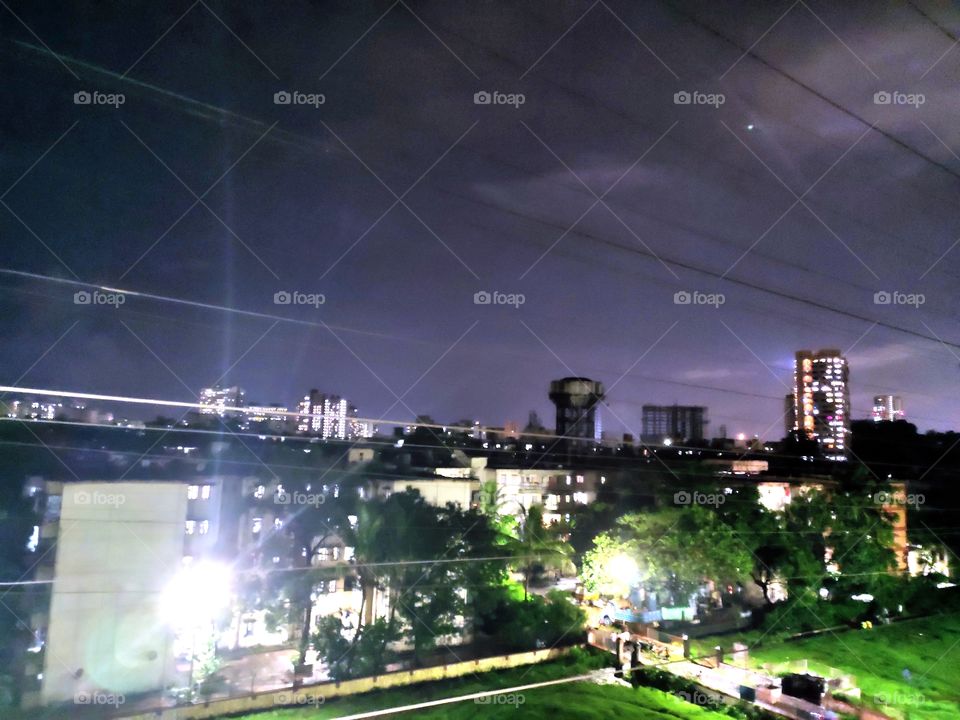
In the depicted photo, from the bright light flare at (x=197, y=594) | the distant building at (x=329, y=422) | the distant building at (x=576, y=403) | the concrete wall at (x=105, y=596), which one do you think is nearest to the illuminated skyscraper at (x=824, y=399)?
the distant building at (x=576, y=403)

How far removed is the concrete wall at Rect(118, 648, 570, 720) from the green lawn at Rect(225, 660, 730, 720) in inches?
3.4

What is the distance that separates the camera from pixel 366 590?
6691mm

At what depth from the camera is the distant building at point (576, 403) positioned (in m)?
9.33

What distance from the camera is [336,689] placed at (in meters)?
6.05

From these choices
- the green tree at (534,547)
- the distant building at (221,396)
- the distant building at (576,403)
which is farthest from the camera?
the distant building at (576,403)

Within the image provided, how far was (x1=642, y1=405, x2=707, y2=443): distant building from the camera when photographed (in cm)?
1233

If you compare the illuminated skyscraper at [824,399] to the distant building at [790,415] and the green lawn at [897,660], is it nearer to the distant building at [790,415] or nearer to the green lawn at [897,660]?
the distant building at [790,415]

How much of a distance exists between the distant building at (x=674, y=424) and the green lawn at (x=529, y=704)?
6697 mm

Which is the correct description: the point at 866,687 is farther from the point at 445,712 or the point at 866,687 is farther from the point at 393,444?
the point at 393,444

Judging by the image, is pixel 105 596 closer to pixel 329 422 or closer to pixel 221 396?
pixel 221 396

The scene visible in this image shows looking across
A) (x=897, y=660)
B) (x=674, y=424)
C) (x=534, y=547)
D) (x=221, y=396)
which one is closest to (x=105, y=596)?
(x=221, y=396)

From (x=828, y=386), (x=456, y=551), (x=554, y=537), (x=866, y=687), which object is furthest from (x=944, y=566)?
(x=456, y=551)

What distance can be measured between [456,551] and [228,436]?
115 inches

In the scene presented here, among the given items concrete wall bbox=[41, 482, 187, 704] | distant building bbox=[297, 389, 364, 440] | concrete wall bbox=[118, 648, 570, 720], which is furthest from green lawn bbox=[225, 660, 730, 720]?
distant building bbox=[297, 389, 364, 440]
